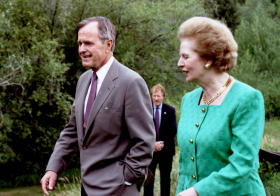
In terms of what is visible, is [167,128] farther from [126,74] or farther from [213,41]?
[213,41]

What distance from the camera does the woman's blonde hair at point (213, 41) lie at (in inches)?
97.0

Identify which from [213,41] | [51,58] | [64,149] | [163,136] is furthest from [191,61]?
[51,58]

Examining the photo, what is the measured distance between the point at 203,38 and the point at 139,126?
978 mm

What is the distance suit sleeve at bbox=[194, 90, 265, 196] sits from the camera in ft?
7.29

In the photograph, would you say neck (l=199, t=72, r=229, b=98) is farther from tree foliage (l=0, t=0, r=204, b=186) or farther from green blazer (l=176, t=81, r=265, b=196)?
tree foliage (l=0, t=0, r=204, b=186)

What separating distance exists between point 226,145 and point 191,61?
0.55 metres

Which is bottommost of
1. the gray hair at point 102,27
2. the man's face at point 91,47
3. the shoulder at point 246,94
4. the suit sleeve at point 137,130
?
the suit sleeve at point 137,130

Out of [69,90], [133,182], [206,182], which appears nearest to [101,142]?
[133,182]

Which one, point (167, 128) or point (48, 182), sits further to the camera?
point (167, 128)

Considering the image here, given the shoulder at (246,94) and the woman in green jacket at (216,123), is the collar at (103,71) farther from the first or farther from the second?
the shoulder at (246,94)

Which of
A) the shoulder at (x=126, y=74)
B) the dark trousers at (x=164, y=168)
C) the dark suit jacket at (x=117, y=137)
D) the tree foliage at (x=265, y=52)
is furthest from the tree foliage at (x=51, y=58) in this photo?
the dark suit jacket at (x=117, y=137)

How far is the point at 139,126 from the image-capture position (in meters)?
3.16

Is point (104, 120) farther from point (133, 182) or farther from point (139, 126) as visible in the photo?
point (133, 182)

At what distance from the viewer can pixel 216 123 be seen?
2.39 m
